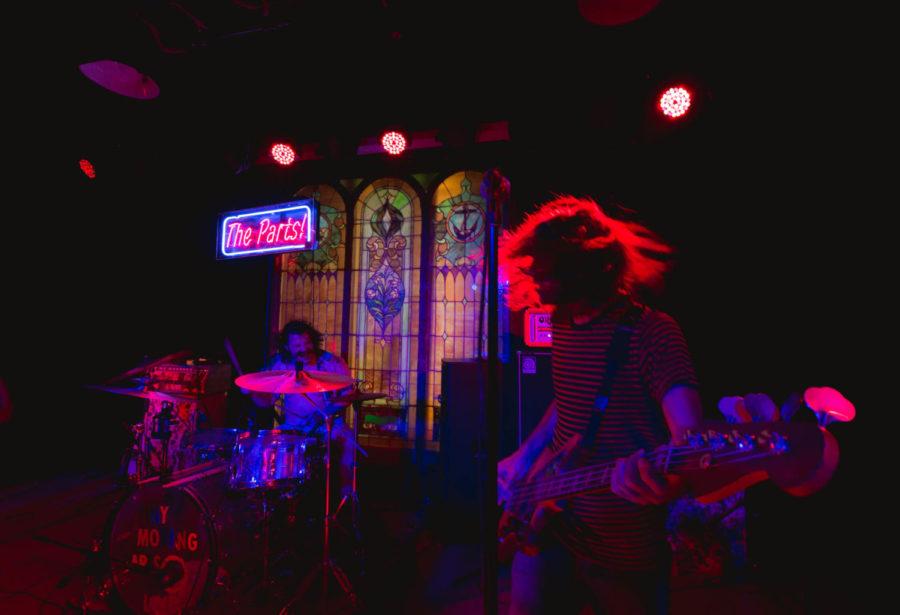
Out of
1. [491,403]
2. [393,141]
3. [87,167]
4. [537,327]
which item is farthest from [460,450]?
[87,167]

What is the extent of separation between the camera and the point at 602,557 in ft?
4.75

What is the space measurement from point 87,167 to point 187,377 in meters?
3.42

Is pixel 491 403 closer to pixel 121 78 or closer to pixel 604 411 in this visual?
pixel 604 411

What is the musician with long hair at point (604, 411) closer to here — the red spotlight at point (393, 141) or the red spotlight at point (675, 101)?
the red spotlight at point (675, 101)

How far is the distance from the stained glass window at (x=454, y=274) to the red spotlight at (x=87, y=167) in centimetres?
462

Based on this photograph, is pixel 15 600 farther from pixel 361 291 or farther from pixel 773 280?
pixel 773 280

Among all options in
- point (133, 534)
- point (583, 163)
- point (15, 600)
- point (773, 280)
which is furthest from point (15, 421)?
point (773, 280)

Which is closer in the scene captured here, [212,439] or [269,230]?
[212,439]

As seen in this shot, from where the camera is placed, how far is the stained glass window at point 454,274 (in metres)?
5.54

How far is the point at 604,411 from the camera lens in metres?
1.50

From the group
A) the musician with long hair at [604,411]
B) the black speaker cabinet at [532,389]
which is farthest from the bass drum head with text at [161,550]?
the black speaker cabinet at [532,389]

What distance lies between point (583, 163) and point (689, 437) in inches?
159

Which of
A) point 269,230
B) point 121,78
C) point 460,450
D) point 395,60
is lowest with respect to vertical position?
point 460,450

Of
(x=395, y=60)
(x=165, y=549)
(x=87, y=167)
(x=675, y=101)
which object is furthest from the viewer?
(x=87, y=167)
